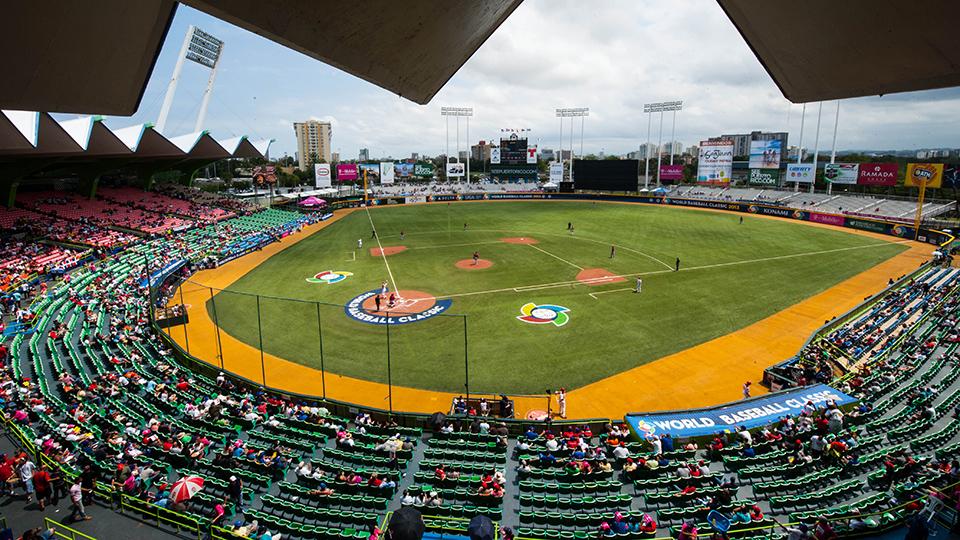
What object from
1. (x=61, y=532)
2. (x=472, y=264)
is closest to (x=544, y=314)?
(x=472, y=264)

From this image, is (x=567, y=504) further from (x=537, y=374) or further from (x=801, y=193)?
(x=801, y=193)

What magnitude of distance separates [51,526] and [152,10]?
40.8 ft

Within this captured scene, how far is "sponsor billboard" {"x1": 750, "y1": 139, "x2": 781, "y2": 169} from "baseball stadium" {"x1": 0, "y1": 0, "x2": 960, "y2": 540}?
3232 cm

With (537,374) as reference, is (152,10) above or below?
above

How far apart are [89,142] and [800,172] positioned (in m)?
86.5

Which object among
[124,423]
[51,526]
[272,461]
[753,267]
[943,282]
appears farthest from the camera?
[753,267]

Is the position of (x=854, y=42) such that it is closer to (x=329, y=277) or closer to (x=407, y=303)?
(x=407, y=303)

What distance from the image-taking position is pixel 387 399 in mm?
19281

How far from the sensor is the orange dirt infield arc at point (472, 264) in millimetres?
39303

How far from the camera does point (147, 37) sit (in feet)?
13.1

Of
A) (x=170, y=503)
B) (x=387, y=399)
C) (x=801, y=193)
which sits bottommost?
(x=387, y=399)

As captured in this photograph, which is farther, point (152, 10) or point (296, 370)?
point (296, 370)

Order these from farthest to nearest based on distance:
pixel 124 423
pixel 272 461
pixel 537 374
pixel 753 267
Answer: pixel 753 267 < pixel 537 374 < pixel 124 423 < pixel 272 461

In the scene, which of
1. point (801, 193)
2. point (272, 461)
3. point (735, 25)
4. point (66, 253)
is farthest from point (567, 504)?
point (801, 193)
